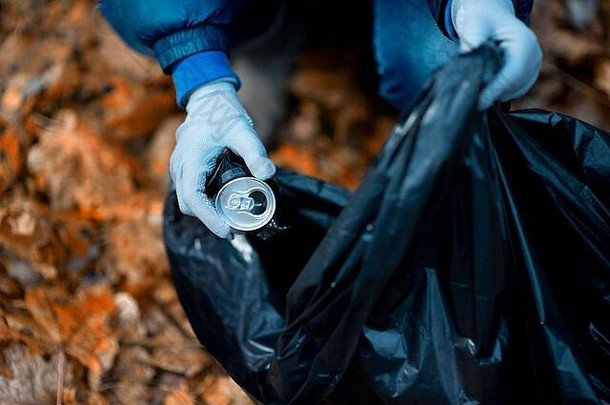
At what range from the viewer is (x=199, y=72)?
106 centimetres

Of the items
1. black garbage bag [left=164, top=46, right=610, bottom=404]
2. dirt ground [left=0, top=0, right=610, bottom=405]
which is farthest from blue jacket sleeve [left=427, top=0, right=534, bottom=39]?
dirt ground [left=0, top=0, right=610, bottom=405]

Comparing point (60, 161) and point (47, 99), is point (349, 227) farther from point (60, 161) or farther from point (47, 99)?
point (47, 99)

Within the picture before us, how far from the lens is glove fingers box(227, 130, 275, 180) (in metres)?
0.92

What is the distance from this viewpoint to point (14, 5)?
1.68 m

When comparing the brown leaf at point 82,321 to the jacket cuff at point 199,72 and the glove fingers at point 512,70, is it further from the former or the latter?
the glove fingers at point 512,70

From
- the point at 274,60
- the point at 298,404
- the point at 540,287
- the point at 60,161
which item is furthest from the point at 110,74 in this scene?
the point at 540,287

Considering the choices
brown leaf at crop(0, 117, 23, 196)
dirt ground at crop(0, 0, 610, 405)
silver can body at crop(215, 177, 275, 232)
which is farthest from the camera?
brown leaf at crop(0, 117, 23, 196)

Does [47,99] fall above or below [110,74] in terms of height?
below

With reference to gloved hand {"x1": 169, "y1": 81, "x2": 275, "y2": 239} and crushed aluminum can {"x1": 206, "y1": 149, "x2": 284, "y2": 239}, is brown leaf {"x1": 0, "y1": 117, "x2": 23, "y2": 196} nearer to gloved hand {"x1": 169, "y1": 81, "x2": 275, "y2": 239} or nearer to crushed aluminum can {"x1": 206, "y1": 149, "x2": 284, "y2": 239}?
gloved hand {"x1": 169, "y1": 81, "x2": 275, "y2": 239}

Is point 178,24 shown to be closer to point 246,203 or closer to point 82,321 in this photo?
point 246,203

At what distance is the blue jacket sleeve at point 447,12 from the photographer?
970 mm

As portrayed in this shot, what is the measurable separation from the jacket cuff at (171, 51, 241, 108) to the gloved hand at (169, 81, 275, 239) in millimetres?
11

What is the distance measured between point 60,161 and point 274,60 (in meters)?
0.47

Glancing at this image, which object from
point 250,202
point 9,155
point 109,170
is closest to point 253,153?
point 250,202
